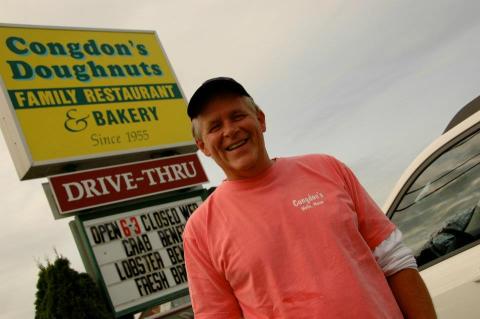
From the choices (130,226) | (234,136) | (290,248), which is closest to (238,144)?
(234,136)

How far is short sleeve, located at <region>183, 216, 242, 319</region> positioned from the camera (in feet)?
5.93

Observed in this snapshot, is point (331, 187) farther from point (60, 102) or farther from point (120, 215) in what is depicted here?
point (60, 102)

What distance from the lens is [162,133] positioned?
29.6 feet

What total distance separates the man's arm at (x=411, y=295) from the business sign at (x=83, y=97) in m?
6.39

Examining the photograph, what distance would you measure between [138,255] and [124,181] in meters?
1.19

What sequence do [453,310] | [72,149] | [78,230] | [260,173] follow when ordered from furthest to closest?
[72,149], [78,230], [453,310], [260,173]

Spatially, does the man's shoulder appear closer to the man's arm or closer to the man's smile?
the man's smile

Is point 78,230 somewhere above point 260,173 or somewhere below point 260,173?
above

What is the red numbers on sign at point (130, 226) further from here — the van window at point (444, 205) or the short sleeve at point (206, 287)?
the short sleeve at point (206, 287)

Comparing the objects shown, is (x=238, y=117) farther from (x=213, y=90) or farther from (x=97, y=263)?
(x=97, y=263)

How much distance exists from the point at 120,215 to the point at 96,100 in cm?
196

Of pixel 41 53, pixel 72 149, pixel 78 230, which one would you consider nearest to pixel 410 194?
pixel 78 230

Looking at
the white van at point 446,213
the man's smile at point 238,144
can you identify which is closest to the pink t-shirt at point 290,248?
the man's smile at point 238,144

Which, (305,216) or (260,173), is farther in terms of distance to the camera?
(260,173)
